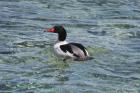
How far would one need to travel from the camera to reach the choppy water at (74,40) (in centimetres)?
1980

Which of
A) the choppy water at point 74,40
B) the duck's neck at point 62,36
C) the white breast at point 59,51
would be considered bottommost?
the choppy water at point 74,40

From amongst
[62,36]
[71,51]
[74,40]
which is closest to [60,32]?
[62,36]

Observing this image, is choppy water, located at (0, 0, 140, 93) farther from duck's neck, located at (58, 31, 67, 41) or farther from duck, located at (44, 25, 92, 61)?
duck's neck, located at (58, 31, 67, 41)

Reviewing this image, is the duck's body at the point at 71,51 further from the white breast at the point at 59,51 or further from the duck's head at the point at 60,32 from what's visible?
the duck's head at the point at 60,32

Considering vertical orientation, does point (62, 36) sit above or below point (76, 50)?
above

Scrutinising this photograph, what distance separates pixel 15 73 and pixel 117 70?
11.4 feet

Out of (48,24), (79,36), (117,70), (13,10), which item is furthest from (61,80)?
(13,10)

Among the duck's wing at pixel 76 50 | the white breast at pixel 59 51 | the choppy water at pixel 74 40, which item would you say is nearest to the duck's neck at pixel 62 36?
the white breast at pixel 59 51

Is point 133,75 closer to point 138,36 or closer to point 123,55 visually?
point 123,55

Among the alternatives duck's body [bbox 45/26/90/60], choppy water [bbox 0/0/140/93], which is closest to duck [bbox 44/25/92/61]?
duck's body [bbox 45/26/90/60]

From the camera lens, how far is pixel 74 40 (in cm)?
2717

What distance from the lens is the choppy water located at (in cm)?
1980

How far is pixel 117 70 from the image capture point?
854 inches

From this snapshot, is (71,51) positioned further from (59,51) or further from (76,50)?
(59,51)
